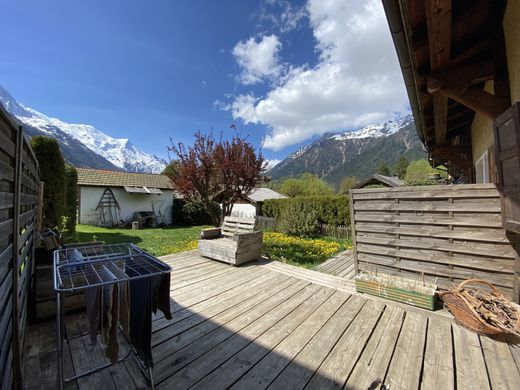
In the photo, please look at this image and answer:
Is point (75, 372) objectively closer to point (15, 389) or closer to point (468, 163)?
point (15, 389)

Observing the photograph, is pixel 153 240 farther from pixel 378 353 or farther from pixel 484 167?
pixel 484 167

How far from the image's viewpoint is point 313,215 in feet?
35.6

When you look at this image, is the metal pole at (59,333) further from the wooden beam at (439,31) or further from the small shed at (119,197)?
the small shed at (119,197)

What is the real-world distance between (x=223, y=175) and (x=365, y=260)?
432 centimetres

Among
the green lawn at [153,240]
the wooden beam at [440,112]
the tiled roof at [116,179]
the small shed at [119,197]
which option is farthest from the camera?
the tiled roof at [116,179]

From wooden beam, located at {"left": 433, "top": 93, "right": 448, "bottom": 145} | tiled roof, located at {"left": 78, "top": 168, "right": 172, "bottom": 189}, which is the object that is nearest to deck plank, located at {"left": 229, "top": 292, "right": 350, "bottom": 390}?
wooden beam, located at {"left": 433, "top": 93, "right": 448, "bottom": 145}

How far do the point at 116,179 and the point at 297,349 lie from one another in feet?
59.5

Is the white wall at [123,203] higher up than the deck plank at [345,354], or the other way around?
the white wall at [123,203]

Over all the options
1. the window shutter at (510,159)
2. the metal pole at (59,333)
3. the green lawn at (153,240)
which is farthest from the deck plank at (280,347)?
the green lawn at (153,240)

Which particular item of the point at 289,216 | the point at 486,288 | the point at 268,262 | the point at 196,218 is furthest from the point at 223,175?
the point at 196,218

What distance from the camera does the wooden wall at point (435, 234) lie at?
2.83m

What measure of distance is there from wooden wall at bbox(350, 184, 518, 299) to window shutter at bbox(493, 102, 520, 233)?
0.37m

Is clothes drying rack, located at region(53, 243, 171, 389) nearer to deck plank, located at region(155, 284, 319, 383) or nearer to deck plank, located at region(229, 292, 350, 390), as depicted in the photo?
deck plank, located at region(155, 284, 319, 383)

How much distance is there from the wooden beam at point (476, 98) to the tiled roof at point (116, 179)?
15035 mm
